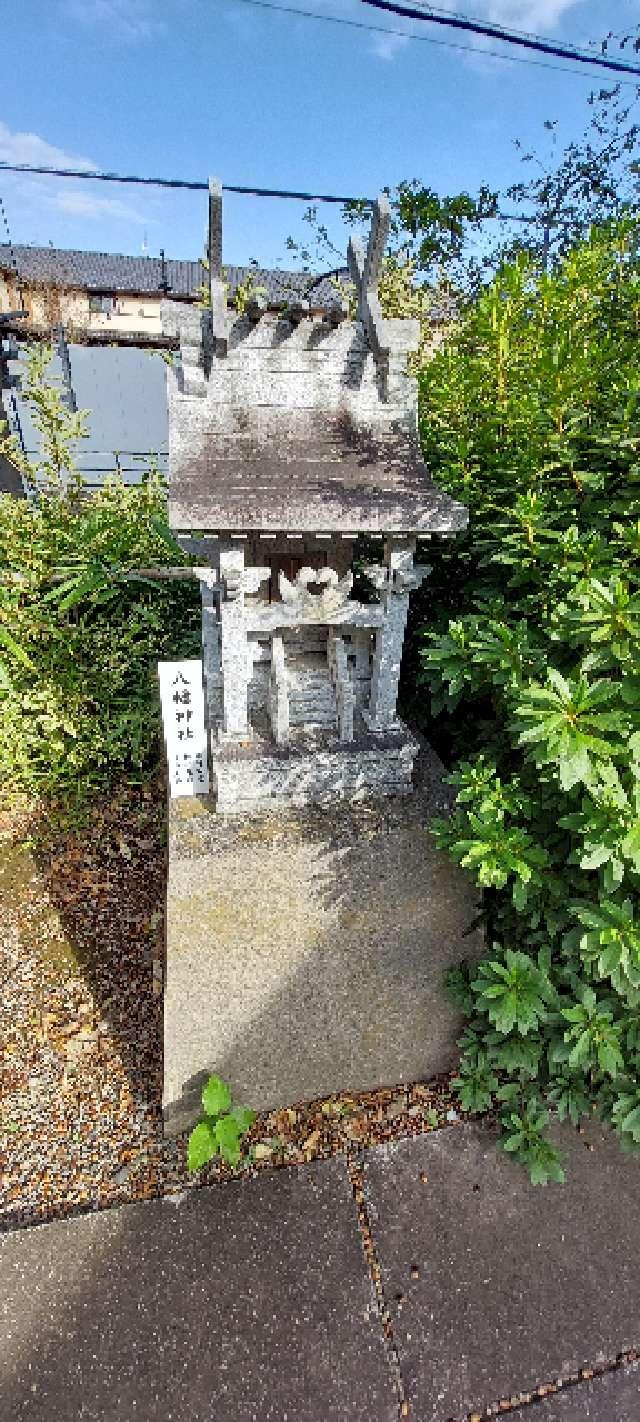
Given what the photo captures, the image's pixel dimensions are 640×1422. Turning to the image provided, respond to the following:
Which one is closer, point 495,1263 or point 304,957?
point 495,1263

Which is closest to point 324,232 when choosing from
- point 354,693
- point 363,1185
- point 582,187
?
point 582,187

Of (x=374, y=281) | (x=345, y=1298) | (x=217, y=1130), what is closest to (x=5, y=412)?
(x=374, y=281)

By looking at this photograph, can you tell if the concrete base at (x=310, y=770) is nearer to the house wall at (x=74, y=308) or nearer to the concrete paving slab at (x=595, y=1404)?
the concrete paving slab at (x=595, y=1404)

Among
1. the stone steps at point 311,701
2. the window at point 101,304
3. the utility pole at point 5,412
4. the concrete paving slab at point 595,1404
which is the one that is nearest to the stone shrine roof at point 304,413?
the stone steps at point 311,701

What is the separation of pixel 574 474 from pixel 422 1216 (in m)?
2.76

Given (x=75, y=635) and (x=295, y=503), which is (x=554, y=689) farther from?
(x=75, y=635)

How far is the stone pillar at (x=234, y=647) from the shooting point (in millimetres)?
2615

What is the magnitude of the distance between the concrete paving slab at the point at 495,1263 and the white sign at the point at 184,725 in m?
1.69

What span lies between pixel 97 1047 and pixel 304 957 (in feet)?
4.01

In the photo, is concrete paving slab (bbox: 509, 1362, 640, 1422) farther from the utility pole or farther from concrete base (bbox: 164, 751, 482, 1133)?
the utility pole

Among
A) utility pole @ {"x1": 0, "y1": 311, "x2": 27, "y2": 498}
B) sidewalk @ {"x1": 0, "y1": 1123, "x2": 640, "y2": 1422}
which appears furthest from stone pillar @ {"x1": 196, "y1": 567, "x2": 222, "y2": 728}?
utility pole @ {"x1": 0, "y1": 311, "x2": 27, "y2": 498}

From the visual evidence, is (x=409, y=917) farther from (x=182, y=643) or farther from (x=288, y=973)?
(x=182, y=643)

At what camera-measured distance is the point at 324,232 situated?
12.4m

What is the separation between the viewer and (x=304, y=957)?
9.36ft
